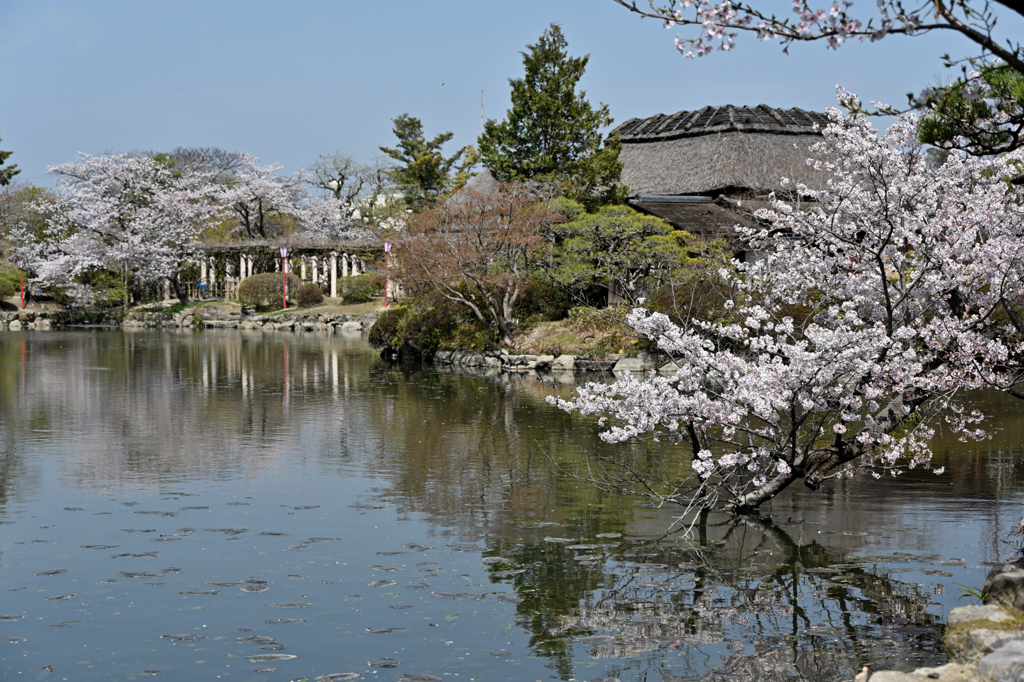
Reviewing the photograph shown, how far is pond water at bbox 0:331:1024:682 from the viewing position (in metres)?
5.90

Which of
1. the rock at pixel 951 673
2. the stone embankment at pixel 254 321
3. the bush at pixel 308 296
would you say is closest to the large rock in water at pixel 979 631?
the rock at pixel 951 673

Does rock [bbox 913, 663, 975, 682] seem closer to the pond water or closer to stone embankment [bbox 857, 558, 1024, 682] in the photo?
stone embankment [bbox 857, 558, 1024, 682]

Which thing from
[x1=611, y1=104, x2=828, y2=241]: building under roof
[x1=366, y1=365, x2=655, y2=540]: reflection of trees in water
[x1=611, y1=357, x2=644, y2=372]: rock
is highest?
[x1=611, y1=104, x2=828, y2=241]: building under roof

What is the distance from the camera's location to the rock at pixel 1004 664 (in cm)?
412

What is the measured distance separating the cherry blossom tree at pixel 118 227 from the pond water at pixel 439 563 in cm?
3342

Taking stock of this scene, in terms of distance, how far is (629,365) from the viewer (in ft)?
77.0

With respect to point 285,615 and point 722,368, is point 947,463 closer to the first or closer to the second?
point 722,368

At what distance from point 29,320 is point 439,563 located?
141 feet

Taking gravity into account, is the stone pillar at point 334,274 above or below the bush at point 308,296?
above

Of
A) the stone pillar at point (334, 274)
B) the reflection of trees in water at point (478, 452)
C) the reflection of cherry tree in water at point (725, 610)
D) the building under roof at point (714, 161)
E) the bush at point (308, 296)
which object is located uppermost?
the building under roof at point (714, 161)

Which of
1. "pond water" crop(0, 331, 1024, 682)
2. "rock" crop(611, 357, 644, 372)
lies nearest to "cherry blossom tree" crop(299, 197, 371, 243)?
"rock" crop(611, 357, 644, 372)

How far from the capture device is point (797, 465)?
8.29m

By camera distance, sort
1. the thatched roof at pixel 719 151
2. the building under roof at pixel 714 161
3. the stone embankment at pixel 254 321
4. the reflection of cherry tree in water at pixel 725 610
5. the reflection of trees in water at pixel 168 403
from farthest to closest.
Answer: the stone embankment at pixel 254 321
the thatched roof at pixel 719 151
the building under roof at pixel 714 161
the reflection of trees in water at pixel 168 403
the reflection of cherry tree in water at pixel 725 610

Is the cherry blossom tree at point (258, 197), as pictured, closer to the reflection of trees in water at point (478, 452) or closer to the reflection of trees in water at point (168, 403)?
the reflection of trees in water at point (168, 403)
